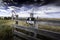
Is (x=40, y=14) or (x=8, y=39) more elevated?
(x=40, y=14)

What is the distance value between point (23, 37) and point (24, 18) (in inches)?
18.2

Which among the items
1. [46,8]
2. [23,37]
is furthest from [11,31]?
[46,8]

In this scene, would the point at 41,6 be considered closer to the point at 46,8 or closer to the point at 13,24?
the point at 46,8

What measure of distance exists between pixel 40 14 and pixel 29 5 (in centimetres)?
39

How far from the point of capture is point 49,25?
2826 mm

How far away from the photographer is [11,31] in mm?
3773

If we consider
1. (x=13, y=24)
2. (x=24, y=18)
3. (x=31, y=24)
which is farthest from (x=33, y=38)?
(x=13, y=24)

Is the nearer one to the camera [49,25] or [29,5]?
[49,25]

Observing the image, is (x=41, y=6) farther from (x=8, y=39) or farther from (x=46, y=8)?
(x=8, y=39)

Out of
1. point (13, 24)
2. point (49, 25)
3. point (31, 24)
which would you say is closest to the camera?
point (49, 25)

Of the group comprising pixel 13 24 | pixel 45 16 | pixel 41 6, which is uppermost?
pixel 41 6

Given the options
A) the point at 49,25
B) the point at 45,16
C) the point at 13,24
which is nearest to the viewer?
the point at 49,25

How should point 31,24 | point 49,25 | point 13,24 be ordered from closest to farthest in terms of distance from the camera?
point 49,25 < point 31,24 < point 13,24

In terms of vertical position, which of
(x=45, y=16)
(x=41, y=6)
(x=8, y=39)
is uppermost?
(x=41, y=6)
